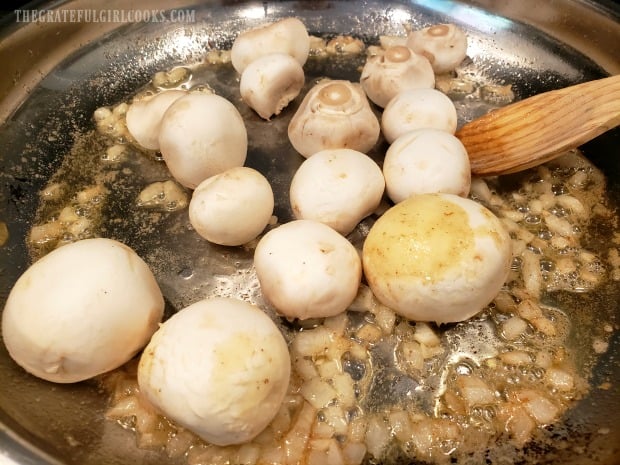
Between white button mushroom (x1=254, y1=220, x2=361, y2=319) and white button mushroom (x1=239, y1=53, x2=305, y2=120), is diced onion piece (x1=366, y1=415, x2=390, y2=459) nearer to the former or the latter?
white button mushroom (x1=254, y1=220, x2=361, y2=319)

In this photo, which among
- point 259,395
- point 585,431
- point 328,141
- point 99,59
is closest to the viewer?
point 259,395

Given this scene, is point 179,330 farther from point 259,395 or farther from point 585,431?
point 585,431

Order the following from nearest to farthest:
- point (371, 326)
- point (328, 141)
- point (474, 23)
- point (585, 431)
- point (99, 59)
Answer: point (585, 431) < point (371, 326) < point (328, 141) < point (99, 59) < point (474, 23)

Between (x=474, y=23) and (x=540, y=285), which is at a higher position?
(x=474, y=23)

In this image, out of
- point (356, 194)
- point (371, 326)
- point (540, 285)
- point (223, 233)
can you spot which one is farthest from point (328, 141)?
point (540, 285)

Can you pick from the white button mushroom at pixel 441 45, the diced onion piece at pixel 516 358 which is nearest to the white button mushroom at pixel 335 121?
the white button mushroom at pixel 441 45

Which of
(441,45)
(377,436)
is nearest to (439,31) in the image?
(441,45)

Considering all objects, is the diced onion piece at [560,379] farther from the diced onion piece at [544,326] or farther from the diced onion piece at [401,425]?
the diced onion piece at [401,425]

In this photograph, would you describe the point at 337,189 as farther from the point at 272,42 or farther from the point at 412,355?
the point at 272,42

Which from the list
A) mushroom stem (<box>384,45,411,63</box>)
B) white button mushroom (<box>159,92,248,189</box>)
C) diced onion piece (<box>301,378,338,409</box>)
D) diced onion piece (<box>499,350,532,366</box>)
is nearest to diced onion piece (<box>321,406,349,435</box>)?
diced onion piece (<box>301,378,338,409</box>)
